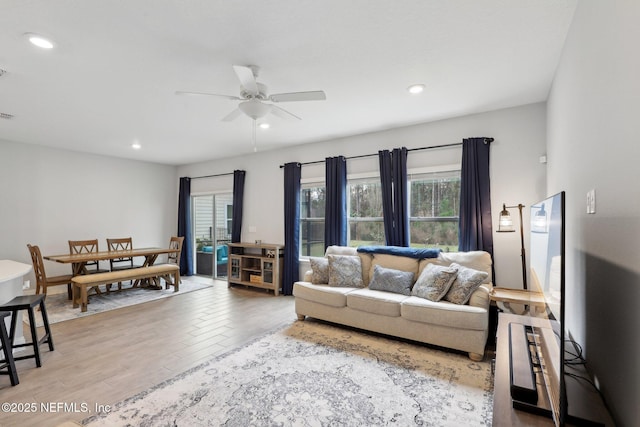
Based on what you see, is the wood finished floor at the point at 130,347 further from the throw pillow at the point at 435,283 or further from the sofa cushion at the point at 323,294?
the throw pillow at the point at 435,283

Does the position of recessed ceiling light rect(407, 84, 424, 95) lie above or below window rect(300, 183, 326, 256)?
above

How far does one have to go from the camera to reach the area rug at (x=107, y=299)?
164 inches

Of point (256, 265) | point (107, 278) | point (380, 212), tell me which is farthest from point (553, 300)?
point (107, 278)

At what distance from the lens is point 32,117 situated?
13.0 feet

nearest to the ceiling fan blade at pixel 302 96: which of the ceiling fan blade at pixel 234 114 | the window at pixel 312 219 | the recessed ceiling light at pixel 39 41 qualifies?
the ceiling fan blade at pixel 234 114

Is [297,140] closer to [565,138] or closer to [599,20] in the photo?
[565,138]

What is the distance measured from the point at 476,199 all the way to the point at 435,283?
1.28 metres

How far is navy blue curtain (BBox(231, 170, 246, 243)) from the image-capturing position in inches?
249

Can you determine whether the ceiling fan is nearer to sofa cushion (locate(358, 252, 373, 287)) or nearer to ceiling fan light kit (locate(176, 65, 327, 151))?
ceiling fan light kit (locate(176, 65, 327, 151))

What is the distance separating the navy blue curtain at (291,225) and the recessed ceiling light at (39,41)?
3604 millimetres

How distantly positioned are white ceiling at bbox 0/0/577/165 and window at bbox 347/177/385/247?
1092 millimetres

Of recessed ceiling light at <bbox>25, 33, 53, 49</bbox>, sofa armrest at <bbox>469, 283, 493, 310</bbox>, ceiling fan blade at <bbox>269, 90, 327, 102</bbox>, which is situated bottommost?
sofa armrest at <bbox>469, 283, 493, 310</bbox>

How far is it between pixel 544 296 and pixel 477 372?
5.33 feet

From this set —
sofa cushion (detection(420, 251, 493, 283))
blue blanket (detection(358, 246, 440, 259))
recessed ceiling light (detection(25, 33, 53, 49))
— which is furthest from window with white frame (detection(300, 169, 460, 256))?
recessed ceiling light (detection(25, 33, 53, 49))
